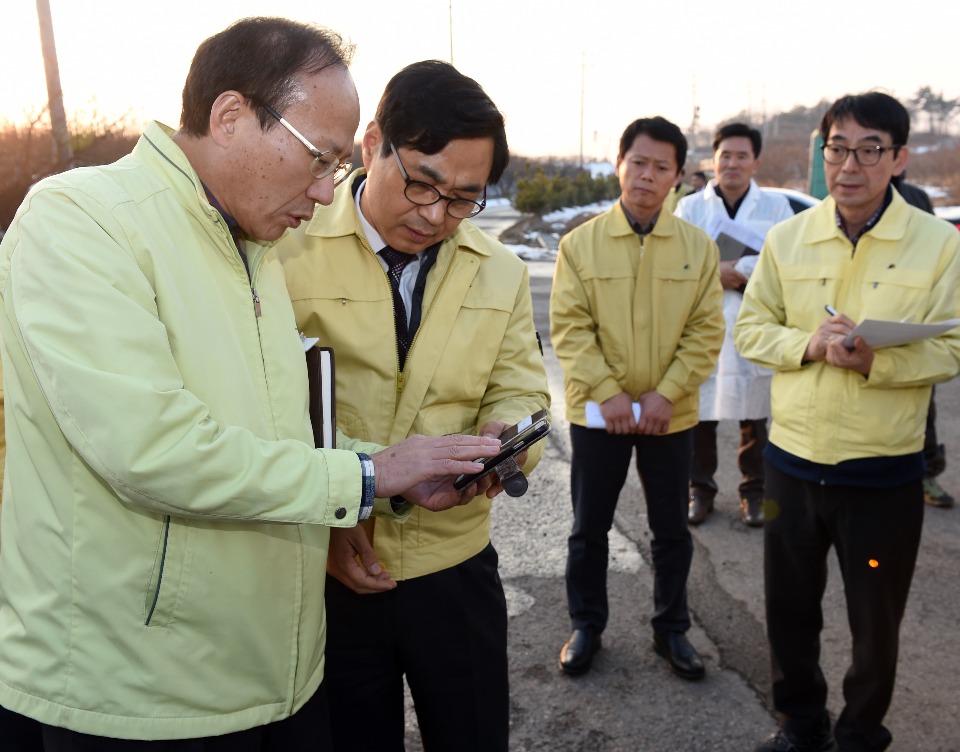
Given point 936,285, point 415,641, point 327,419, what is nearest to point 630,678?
point 415,641

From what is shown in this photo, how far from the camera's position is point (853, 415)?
9.23 feet

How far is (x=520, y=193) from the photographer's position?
3241 cm

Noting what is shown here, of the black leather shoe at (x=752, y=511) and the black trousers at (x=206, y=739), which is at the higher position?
the black trousers at (x=206, y=739)

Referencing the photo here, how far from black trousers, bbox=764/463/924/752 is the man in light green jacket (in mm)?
1701

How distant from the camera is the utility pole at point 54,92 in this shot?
11.7m

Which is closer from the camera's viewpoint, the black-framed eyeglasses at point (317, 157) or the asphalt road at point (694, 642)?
the black-framed eyeglasses at point (317, 157)

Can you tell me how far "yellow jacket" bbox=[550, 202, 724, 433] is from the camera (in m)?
3.67

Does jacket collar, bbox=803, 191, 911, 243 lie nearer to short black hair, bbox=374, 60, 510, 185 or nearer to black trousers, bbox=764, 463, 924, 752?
black trousers, bbox=764, 463, 924, 752

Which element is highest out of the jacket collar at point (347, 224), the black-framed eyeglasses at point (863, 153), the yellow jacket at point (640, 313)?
the black-framed eyeglasses at point (863, 153)

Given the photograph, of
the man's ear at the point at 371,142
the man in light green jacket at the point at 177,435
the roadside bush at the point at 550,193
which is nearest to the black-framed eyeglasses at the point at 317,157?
the man in light green jacket at the point at 177,435

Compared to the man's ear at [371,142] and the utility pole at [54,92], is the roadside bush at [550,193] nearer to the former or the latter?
the utility pole at [54,92]

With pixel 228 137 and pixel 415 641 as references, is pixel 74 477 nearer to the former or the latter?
pixel 228 137

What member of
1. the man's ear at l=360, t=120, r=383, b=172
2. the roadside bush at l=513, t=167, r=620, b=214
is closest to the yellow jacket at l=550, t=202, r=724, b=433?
the man's ear at l=360, t=120, r=383, b=172

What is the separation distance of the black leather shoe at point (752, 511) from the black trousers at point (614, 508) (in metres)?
1.45
